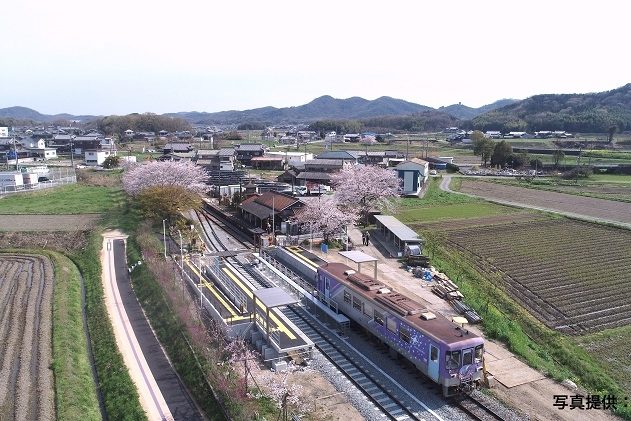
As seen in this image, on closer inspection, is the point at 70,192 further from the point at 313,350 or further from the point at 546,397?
the point at 546,397

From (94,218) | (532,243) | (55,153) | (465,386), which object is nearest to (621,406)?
(465,386)

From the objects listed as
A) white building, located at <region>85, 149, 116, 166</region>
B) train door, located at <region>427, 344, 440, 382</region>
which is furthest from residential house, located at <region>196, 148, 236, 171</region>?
train door, located at <region>427, 344, 440, 382</region>

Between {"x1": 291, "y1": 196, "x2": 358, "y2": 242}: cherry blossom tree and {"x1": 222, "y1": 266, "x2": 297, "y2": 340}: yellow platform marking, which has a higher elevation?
{"x1": 291, "y1": 196, "x2": 358, "y2": 242}: cherry blossom tree

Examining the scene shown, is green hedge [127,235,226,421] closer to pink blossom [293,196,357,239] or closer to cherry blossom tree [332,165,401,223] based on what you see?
pink blossom [293,196,357,239]

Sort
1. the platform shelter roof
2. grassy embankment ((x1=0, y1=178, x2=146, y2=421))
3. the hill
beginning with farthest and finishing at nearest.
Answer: the hill < the platform shelter roof < grassy embankment ((x1=0, y1=178, x2=146, y2=421))

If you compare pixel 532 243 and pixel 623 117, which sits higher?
pixel 623 117

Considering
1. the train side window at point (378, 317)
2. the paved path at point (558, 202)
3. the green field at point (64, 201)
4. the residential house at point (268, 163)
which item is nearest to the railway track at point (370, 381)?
the train side window at point (378, 317)

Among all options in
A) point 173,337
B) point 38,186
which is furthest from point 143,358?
point 38,186
